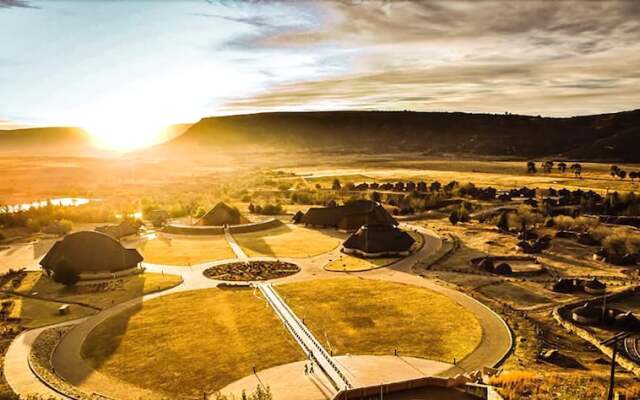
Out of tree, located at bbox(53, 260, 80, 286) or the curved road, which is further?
tree, located at bbox(53, 260, 80, 286)

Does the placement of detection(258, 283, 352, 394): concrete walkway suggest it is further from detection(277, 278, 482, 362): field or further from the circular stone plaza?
detection(277, 278, 482, 362): field

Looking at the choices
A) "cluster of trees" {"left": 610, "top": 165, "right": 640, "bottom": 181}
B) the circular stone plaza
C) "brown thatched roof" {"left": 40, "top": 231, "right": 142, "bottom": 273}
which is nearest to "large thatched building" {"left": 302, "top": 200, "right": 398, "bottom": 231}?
the circular stone plaza

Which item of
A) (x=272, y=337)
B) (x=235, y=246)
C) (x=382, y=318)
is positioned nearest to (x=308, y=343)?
(x=272, y=337)

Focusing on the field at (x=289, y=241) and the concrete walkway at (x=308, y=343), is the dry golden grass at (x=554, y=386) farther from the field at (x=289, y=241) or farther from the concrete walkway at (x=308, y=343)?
the field at (x=289, y=241)

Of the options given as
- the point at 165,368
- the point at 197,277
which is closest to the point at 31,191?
the point at 197,277

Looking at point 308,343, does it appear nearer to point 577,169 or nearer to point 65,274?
point 65,274


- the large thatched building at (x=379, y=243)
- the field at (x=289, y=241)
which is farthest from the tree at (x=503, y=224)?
the field at (x=289, y=241)
